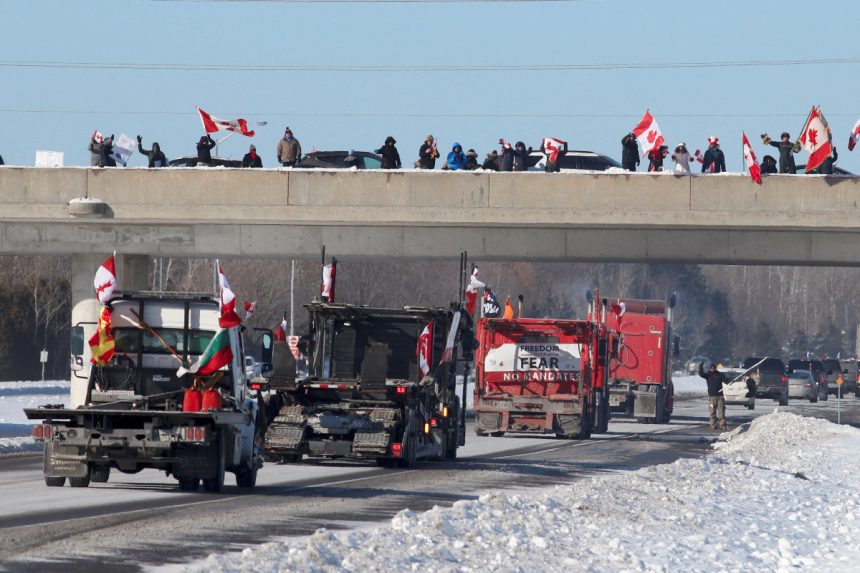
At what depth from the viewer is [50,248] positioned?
1699 inches

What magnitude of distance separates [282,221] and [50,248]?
627cm

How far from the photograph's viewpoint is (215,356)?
62.3 ft

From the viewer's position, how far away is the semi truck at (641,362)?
155 feet

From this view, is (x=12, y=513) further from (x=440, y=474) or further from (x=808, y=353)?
(x=808, y=353)

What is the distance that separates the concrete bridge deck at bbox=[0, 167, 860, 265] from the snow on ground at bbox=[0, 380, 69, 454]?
5.57 metres

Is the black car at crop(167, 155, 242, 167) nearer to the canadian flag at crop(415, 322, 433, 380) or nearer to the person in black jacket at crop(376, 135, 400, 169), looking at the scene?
the person in black jacket at crop(376, 135, 400, 169)

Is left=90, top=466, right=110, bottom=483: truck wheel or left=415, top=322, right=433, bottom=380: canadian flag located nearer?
left=90, top=466, right=110, bottom=483: truck wheel

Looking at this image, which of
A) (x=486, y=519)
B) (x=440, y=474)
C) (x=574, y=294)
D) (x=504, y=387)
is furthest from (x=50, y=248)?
(x=574, y=294)

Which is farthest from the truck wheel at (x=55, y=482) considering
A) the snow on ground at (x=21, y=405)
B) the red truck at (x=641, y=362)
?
the red truck at (x=641, y=362)

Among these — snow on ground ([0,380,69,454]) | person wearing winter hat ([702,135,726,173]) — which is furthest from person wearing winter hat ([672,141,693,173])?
snow on ground ([0,380,69,454])

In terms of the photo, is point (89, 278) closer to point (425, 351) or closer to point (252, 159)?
point (252, 159)

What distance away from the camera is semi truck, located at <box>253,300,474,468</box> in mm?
24516

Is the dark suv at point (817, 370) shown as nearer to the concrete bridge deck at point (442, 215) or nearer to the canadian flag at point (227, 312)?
the concrete bridge deck at point (442, 215)

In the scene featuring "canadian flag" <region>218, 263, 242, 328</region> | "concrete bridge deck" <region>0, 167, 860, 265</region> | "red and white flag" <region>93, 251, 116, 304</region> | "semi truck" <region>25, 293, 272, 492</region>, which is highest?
"concrete bridge deck" <region>0, 167, 860, 265</region>
